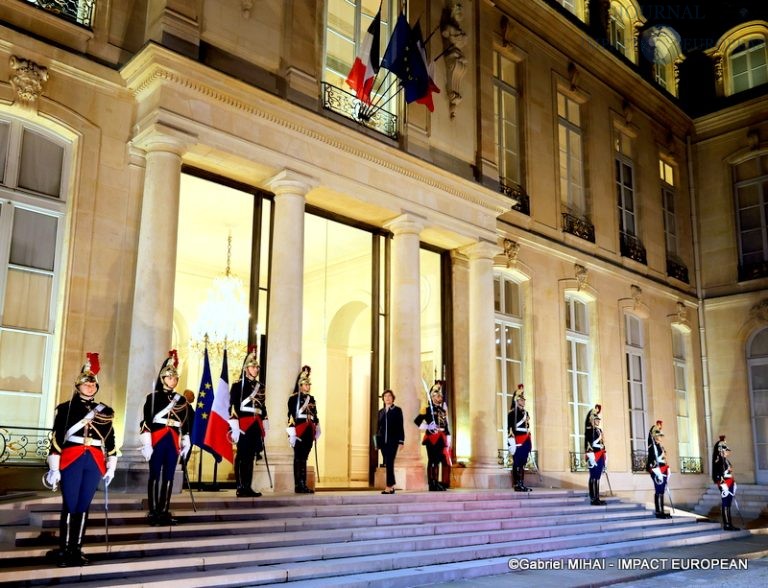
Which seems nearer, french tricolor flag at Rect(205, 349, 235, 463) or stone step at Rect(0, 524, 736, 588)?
stone step at Rect(0, 524, 736, 588)

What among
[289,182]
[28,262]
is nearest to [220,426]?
[28,262]

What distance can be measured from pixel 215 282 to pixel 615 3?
13192mm

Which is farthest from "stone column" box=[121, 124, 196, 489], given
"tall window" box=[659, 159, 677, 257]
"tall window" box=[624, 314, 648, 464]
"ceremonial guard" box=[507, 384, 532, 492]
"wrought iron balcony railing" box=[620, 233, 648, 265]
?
"tall window" box=[659, 159, 677, 257]

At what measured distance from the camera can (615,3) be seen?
18.8m

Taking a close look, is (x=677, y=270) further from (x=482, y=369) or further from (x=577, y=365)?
(x=482, y=369)

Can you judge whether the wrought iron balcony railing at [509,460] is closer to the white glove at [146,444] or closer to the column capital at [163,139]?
the column capital at [163,139]

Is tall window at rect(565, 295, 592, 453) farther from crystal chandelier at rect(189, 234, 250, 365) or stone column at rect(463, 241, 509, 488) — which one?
crystal chandelier at rect(189, 234, 250, 365)

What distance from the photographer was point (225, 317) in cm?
1187

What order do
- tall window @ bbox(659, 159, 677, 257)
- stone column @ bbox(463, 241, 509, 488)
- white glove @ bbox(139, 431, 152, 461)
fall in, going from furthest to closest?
tall window @ bbox(659, 159, 677, 257), stone column @ bbox(463, 241, 509, 488), white glove @ bbox(139, 431, 152, 461)

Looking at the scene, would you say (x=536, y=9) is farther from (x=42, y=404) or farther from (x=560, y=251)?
(x=42, y=404)

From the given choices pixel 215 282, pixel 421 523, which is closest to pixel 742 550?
pixel 421 523

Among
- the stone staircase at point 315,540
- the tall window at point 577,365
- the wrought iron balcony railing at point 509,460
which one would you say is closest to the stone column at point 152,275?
the stone staircase at point 315,540

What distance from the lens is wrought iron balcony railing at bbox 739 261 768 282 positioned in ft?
59.1

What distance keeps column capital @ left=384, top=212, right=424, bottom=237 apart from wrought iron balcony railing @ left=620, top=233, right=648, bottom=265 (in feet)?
24.4
